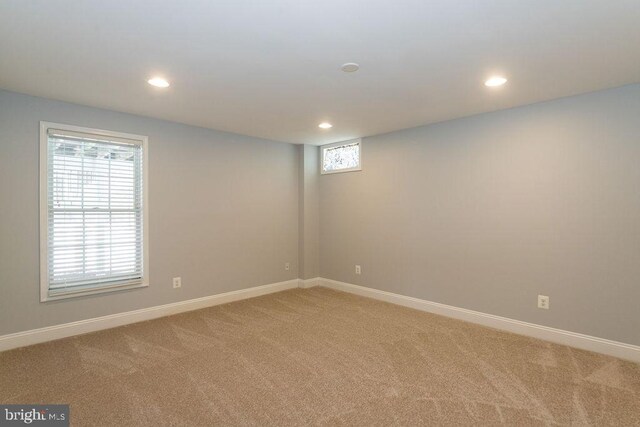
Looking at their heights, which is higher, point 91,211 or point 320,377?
point 91,211

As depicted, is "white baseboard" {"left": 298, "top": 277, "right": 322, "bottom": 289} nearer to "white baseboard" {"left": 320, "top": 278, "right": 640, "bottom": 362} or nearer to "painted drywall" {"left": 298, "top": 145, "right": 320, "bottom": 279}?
"painted drywall" {"left": 298, "top": 145, "right": 320, "bottom": 279}

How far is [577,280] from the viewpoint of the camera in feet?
10.5

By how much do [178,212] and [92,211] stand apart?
893 millimetres

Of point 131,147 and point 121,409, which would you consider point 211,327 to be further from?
point 131,147

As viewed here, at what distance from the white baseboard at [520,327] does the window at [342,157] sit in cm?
181

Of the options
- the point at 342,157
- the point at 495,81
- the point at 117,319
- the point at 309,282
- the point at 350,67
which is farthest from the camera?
the point at 309,282

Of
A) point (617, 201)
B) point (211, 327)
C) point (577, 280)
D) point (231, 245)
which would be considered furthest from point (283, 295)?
point (617, 201)

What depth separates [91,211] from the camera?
356 centimetres

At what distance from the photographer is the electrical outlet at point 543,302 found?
337 cm

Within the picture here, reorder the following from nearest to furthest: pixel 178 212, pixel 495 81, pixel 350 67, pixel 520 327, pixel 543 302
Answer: pixel 350 67, pixel 495 81, pixel 543 302, pixel 520 327, pixel 178 212

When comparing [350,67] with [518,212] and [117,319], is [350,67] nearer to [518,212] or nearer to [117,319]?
[518,212]

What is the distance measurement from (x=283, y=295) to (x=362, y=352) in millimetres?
2168

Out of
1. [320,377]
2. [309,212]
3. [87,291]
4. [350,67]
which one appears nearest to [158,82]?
[350,67]

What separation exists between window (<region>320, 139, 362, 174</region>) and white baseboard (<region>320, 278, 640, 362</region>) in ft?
5.94
